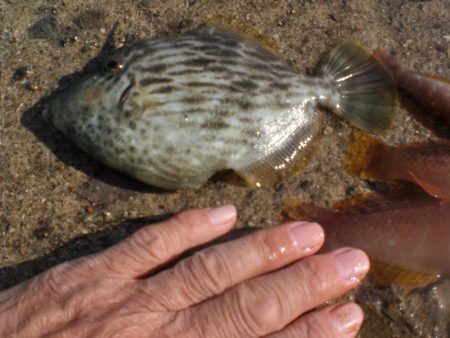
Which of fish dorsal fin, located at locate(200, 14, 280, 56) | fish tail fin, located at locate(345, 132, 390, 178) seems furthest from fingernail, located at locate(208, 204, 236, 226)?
fish dorsal fin, located at locate(200, 14, 280, 56)

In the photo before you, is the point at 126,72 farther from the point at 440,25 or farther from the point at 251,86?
the point at 440,25

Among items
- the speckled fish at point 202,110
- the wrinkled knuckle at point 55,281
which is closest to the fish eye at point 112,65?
the speckled fish at point 202,110

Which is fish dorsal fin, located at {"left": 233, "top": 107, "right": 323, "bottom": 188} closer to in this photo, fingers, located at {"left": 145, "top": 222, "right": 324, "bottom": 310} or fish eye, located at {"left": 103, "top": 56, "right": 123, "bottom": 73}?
fingers, located at {"left": 145, "top": 222, "right": 324, "bottom": 310}

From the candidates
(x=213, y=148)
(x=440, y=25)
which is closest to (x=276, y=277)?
(x=213, y=148)

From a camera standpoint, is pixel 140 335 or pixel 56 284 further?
pixel 56 284

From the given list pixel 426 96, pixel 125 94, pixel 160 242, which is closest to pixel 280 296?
pixel 160 242
